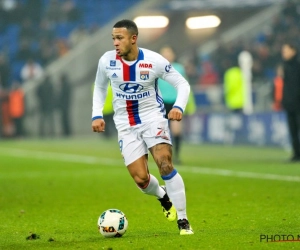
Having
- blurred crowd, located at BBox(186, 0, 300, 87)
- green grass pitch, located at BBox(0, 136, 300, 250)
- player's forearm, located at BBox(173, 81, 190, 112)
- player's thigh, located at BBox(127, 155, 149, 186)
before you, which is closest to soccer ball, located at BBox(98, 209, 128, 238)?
green grass pitch, located at BBox(0, 136, 300, 250)

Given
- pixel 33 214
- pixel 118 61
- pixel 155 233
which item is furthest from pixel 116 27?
pixel 33 214

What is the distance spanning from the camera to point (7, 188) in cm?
1183

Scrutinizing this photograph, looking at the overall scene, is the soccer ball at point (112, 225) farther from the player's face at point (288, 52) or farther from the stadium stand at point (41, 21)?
the stadium stand at point (41, 21)

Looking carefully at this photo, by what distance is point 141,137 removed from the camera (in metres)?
7.56

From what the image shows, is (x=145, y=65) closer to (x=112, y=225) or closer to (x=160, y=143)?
(x=160, y=143)

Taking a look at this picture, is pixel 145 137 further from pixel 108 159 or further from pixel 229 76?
pixel 229 76

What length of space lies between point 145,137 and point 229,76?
1470 cm

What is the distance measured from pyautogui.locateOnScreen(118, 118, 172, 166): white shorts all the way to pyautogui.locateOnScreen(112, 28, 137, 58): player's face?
0.66 metres

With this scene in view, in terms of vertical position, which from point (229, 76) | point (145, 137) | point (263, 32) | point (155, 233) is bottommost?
point (155, 233)

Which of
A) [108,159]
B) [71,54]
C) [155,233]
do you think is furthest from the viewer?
[71,54]

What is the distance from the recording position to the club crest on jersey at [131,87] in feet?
24.5

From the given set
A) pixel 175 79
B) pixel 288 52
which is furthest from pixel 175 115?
pixel 288 52

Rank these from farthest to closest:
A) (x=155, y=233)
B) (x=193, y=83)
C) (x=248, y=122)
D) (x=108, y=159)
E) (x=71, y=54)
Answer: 1. (x=71, y=54)
2. (x=193, y=83)
3. (x=248, y=122)
4. (x=108, y=159)
5. (x=155, y=233)

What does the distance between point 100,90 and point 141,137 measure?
579 millimetres
